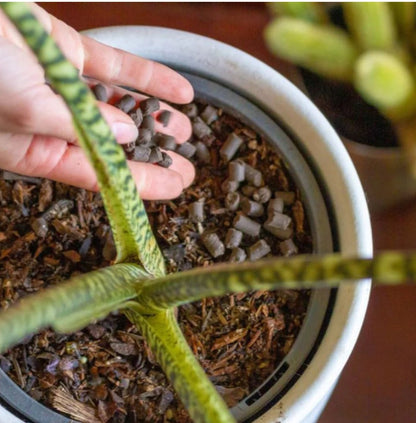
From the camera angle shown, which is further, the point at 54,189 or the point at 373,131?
the point at 373,131

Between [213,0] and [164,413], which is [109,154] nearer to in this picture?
[164,413]

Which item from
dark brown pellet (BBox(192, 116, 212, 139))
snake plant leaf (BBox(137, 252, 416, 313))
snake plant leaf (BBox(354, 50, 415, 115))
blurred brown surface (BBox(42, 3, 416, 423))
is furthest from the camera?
blurred brown surface (BBox(42, 3, 416, 423))

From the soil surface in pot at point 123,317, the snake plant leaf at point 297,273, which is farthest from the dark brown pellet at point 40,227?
the snake plant leaf at point 297,273

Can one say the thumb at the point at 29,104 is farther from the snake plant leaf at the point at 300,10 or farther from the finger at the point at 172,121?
the snake plant leaf at the point at 300,10

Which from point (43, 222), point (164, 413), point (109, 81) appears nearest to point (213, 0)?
point (109, 81)

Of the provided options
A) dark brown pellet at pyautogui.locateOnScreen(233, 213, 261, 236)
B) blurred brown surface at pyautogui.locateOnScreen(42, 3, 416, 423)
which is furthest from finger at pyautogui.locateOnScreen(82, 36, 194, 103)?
blurred brown surface at pyautogui.locateOnScreen(42, 3, 416, 423)

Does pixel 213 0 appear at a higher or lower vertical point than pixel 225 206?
higher

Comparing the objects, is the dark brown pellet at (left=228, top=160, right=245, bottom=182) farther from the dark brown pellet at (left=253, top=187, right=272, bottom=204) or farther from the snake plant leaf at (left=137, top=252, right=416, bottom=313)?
the snake plant leaf at (left=137, top=252, right=416, bottom=313)
